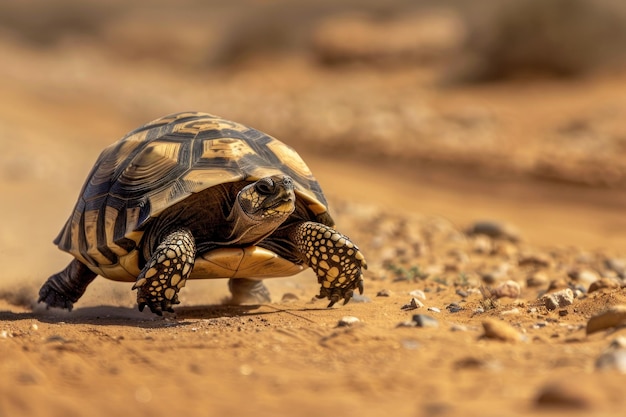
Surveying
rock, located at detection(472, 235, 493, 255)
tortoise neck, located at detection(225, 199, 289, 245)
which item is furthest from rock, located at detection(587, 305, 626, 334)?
rock, located at detection(472, 235, 493, 255)

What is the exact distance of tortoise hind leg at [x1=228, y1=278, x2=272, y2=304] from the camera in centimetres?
688

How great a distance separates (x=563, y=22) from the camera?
86.2 ft

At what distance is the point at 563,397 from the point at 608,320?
5.28ft

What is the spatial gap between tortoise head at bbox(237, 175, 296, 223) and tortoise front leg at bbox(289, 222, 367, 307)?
16.3 inches

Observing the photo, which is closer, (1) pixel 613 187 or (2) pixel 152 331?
(2) pixel 152 331

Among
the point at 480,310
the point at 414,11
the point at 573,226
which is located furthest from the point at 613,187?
the point at 414,11

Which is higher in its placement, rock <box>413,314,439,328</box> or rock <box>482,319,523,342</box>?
rock <box>482,319,523,342</box>

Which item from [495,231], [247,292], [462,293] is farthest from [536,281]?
[495,231]

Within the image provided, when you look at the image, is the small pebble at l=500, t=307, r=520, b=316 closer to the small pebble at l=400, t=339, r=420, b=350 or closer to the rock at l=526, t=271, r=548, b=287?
the small pebble at l=400, t=339, r=420, b=350

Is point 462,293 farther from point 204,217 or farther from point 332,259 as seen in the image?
point 204,217

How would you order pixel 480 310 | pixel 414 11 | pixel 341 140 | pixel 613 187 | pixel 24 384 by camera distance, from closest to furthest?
1. pixel 24 384
2. pixel 480 310
3. pixel 613 187
4. pixel 341 140
5. pixel 414 11

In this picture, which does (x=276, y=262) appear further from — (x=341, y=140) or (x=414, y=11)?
(x=414, y=11)

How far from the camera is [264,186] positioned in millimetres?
5621

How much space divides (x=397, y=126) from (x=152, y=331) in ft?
48.0
